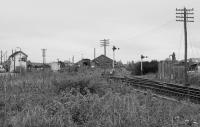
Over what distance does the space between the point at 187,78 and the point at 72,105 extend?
2729 cm

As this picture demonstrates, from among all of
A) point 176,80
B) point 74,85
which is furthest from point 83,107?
point 176,80

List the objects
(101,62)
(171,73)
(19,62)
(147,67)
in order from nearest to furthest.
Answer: (171,73)
(147,67)
(19,62)
(101,62)

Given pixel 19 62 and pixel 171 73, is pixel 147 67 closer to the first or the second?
pixel 171 73

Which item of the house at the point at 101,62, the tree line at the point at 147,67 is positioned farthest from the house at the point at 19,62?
the tree line at the point at 147,67

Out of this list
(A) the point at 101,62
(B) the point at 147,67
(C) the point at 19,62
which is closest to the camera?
(B) the point at 147,67

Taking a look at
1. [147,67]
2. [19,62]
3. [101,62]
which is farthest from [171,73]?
[101,62]

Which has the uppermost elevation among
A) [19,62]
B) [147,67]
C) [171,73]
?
[19,62]

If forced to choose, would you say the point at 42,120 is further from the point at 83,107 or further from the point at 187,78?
the point at 187,78

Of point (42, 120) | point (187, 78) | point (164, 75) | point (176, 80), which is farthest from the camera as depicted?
point (164, 75)

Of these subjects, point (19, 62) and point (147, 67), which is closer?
point (147, 67)

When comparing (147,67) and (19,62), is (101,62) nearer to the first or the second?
(19,62)

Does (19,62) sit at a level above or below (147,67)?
above

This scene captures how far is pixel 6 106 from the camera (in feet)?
31.7

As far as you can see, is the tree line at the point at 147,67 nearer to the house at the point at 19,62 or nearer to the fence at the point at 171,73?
the fence at the point at 171,73
